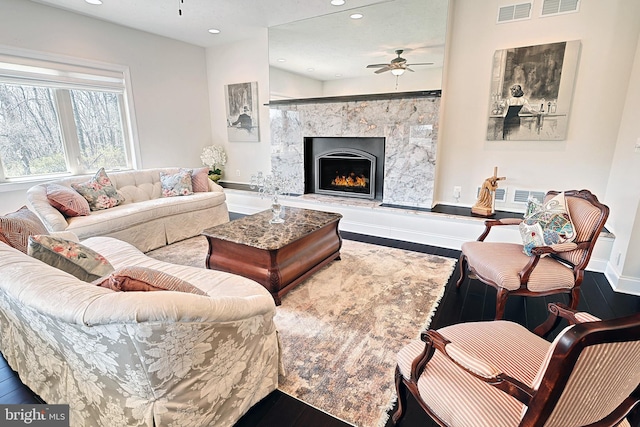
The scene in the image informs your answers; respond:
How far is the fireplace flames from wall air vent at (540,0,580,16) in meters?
2.78

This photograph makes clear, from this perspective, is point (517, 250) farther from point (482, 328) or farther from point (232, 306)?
point (232, 306)

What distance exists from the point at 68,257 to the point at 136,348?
89 cm

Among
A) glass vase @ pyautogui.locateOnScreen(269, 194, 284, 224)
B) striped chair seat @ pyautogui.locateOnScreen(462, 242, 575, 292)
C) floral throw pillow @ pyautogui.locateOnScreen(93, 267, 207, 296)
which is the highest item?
floral throw pillow @ pyautogui.locateOnScreen(93, 267, 207, 296)

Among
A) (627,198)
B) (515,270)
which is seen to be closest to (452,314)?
(515,270)

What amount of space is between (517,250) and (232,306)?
7.34ft

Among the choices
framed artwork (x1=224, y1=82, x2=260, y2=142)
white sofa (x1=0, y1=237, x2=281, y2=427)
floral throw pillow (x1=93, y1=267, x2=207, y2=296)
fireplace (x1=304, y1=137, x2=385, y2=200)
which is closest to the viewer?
white sofa (x1=0, y1=237, x2=281, y2=427)

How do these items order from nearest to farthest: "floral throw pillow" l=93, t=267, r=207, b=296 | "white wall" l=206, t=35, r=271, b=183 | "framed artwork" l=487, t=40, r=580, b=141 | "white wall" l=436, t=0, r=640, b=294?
1. "floral throw pillow" l=93, t=267, r=207, b=296
2. "white wall" l=436, t=0, r=640, b=294
3. "framed artwork" l=487, t=40, r=580, b=141
4. "white wall" l=206, t=35, r=271, b=183

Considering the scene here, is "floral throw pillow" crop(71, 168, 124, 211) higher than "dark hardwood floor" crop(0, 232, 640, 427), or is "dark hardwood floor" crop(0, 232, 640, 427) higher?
"floral throw pillow" crop(71, 168, 124, 211)

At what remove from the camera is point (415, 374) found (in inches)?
47.8

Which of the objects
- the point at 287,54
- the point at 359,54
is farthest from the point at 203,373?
the point at 287,54

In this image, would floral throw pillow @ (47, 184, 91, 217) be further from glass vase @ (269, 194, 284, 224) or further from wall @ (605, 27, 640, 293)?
wall @ (605, 27, 640, 293)

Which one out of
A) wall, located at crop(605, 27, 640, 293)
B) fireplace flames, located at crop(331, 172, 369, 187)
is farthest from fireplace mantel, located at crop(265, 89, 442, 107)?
wall, located at crop(605, 27, 640, 293)

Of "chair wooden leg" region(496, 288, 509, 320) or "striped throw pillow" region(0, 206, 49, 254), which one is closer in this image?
"striped throw pillow" region(0, 206, 49, 254)

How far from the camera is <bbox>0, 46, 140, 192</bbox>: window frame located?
142 inches
